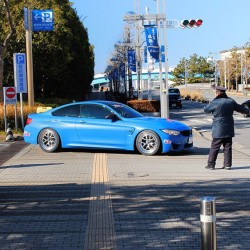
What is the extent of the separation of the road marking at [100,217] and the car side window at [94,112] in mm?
3577

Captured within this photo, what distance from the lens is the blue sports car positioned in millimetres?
12109

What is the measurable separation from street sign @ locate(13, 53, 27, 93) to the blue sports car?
6.89 m

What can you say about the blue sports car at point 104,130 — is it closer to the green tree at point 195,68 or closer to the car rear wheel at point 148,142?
the car rear wheel at point 148,142

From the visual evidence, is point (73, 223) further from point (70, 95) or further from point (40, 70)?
point (70, 95)

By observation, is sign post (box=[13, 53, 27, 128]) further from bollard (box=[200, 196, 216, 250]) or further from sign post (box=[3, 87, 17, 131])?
bollard (box=[200, 196, 216, 250])

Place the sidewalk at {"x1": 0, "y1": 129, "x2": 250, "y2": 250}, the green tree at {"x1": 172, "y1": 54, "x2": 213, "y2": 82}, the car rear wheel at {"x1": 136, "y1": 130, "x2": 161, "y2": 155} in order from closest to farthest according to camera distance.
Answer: the sidewalk at {"x1": 0, "y1": 129, "x2": 250, "y2": 250} → the car rear wheel at {"x1": 136, "y1": 130, "x2": 161, "y2": 155} → the green tree at {"x1": 172, "y1": 54, "x2": 213, "y2": 82}

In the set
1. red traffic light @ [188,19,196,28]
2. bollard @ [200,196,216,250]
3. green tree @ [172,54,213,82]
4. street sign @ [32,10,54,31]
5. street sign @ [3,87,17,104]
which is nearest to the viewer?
bollard @ [200,196,216,250]

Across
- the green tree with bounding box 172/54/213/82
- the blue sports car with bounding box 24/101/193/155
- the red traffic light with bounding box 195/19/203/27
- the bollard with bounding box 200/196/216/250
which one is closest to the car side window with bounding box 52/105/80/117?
the blue sports car with bounding box 24/101/193/155

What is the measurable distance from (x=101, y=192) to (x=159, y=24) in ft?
60.1

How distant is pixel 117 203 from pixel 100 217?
79 centimetres

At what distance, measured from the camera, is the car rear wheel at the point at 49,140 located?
12.8 metres

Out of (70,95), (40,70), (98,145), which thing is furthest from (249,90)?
(98,145)

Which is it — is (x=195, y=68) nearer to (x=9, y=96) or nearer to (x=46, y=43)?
(x=46, y=43)

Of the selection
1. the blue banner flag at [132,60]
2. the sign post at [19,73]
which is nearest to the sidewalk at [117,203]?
the sign post at [19,73]
